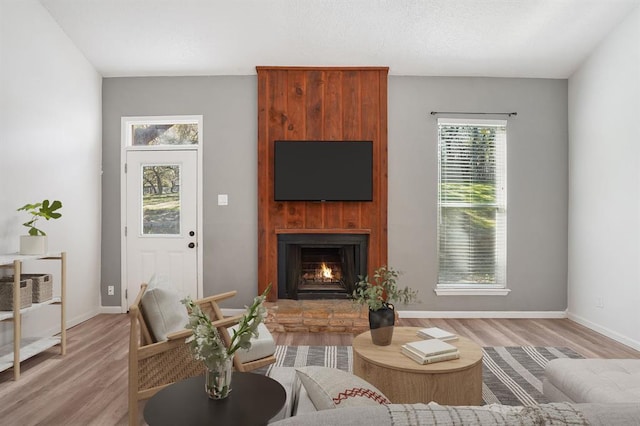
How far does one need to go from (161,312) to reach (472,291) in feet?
12.1

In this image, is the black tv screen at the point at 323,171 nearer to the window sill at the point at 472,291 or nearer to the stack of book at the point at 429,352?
the window sill at the point at 472,291

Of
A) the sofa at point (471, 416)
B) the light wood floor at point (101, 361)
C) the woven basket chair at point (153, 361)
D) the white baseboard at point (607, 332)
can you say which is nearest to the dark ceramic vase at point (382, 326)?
the woven basket chair at point (153, 361)

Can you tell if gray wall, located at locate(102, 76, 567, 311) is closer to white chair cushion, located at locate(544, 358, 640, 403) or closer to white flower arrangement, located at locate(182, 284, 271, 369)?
white chair cushion, located at locate(544, 358, 640, 403)

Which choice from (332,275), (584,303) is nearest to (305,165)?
(332,275)

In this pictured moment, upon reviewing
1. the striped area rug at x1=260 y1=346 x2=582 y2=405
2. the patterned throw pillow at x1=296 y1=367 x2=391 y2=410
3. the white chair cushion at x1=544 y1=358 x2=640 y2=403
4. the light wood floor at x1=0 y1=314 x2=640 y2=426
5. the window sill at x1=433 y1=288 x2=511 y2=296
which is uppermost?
the patterned throw pillow at x1=296 y1=367 x2=391 y2=410

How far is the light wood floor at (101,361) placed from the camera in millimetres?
2529

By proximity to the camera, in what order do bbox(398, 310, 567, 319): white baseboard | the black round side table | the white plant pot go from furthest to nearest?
1. bbox(398, 310, 567, 319): white baseboard
2. the white plant pot
3. the black round side table

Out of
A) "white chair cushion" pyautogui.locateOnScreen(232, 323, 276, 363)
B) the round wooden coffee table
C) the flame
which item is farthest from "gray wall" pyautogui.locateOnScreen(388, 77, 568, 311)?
the round wooden coffee table

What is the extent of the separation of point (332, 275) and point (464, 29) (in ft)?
9.94

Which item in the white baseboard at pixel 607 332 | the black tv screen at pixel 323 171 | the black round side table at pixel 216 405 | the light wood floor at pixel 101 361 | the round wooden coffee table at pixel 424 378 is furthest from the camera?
the black tv screen at pixel 323 171

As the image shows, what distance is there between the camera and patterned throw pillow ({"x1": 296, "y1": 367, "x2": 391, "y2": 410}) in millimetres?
1308

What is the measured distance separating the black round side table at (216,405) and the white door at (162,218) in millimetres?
3246

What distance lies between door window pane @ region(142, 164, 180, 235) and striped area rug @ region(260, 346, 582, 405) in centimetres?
216

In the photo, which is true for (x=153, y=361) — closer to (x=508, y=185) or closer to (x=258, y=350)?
(x=258, y=350)
